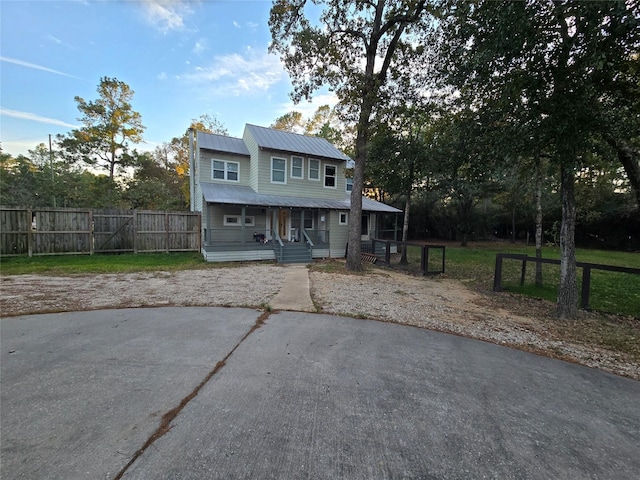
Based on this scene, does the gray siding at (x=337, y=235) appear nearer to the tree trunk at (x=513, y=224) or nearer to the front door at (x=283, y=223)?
the front door at (x=283, y=223)

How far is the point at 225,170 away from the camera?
14.6 metres

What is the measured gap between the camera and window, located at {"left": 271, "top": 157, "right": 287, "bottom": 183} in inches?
574

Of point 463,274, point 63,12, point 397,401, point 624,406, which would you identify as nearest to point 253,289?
point 397,401

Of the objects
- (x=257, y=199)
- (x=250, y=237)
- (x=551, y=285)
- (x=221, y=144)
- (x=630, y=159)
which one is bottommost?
(x=551, y=285)

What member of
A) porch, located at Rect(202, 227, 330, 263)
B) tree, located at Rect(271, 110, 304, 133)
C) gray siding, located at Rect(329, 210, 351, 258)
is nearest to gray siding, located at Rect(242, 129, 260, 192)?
porch, located at Rect(202, 227, 330, 263)

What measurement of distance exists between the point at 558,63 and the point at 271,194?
11.8 m

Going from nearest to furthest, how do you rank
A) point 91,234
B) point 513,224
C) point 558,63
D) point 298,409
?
point 298,409
point 558,63
point 91,234
point 513,224

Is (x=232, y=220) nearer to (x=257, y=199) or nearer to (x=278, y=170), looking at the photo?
(x=257, y=199)

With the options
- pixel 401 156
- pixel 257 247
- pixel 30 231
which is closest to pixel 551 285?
pixel 401 156

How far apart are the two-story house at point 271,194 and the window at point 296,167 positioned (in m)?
0.05

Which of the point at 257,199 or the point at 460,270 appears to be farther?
the point at 257,199

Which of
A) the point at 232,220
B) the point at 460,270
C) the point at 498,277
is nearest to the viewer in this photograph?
the point at 498,277

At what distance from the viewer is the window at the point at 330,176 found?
634 inches

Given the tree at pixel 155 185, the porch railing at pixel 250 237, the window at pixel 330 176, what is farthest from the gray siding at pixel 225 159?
the tree at pixel 155 185
